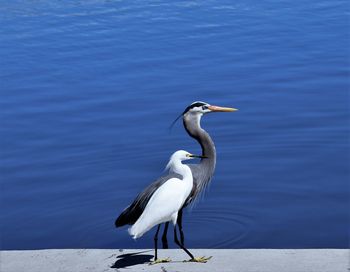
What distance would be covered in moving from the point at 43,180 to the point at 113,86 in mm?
3611

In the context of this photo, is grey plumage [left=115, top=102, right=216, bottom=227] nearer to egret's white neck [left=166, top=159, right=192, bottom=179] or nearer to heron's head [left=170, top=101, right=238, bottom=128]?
heron's head [left=170, top=101, right=238, bottom=128]

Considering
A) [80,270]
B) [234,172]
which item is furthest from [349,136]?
[80,270]

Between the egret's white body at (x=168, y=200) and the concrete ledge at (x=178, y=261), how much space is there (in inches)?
12.1

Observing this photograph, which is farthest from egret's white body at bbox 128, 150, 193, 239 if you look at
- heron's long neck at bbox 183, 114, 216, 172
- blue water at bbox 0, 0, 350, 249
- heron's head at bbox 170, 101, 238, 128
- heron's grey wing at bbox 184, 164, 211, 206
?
blue water at bbox 0, 0, 350, 249

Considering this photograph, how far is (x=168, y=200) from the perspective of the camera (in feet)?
Result: 27.3

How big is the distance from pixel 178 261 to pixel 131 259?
1.31 ft

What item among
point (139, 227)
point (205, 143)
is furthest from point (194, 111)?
point (139, 227)

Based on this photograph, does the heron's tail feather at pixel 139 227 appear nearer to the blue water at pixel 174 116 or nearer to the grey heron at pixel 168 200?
the grey heron at pixel 168 200

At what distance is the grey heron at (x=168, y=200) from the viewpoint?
324 inches

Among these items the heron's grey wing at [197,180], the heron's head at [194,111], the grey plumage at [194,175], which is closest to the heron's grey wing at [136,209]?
the grey plumage at [194,175]

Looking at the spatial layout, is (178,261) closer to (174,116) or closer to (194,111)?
(194,111)

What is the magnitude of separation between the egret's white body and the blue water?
1.24m

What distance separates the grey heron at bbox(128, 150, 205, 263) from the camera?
8219 mm

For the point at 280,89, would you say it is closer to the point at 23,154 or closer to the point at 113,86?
the point at 113,86
